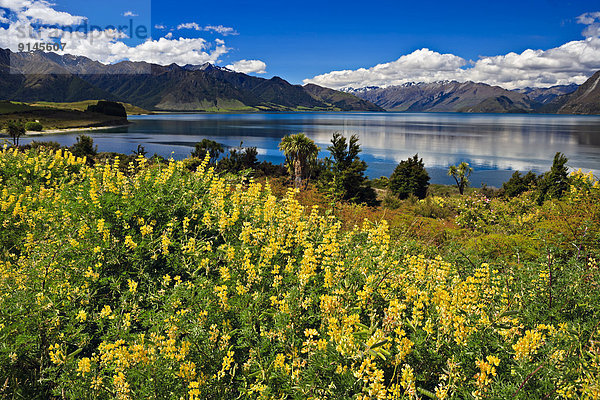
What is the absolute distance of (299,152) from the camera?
34.3 meters

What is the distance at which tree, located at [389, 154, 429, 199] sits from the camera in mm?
46531

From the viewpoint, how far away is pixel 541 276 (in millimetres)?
3906

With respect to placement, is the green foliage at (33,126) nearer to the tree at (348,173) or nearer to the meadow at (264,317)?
the tree at (348,173)

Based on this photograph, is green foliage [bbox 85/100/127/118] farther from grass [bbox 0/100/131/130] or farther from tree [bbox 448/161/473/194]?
→ tree [bbox 448/161/473/194]

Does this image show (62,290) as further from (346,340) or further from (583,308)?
(583,308)

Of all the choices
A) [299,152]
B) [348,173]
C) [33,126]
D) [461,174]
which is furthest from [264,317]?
[33,126]

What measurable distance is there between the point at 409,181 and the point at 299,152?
2051cm

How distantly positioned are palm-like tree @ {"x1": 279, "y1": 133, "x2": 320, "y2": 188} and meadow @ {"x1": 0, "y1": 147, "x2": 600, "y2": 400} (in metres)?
27.9

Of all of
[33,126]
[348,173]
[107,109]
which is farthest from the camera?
[107,109]

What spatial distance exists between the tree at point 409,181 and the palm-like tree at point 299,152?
1631 centimetres

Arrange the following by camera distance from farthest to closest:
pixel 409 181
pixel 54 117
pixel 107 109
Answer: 1. pixel 107 109
2. pixel 54 117
3. pixel 409 181

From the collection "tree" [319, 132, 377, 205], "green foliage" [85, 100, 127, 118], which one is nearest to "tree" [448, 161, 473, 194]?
"tree" [319, 132, 377, 205]

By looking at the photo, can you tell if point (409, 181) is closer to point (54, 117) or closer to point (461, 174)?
point (461, 174)

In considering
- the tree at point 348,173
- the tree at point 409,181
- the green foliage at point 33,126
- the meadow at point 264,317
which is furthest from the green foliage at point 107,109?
the meadow at point 264,317
